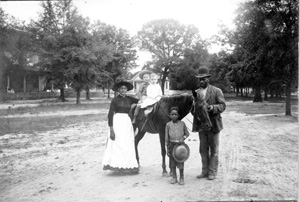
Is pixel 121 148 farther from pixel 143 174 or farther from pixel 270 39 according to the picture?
pixel 270 39

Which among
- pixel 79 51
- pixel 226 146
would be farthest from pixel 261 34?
pixel 79 51

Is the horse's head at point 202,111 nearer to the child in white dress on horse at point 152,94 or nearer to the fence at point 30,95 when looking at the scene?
the child in white dress on horse at point 152,94

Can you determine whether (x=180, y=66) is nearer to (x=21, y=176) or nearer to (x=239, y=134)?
(x=239, y=134)

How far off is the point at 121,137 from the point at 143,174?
3.04ft

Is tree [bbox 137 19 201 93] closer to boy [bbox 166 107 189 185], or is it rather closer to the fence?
boy [bbox 166 107 189 185]

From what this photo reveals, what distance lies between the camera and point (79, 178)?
5.54 m

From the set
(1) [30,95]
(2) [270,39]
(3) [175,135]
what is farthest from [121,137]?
(1) [30,95]

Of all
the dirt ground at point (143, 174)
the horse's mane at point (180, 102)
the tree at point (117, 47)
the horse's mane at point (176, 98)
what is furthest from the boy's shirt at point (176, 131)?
the tree at point (117, 47)

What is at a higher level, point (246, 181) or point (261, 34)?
point (261, 34)

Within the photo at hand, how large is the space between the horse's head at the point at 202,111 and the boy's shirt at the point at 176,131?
34cm

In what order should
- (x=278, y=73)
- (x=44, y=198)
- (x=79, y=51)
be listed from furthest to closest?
(x=79, y=51) → (x=278, y=73) → (x=44, y=198)

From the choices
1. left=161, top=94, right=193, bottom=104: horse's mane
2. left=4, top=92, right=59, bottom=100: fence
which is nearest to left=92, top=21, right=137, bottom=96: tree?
left=4, top=92, right=59, bottom=100: fence

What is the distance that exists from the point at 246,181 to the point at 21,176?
466cm

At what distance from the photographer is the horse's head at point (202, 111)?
4887 mm
